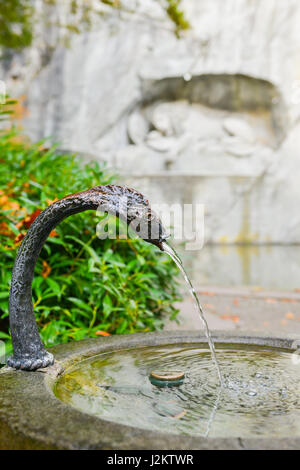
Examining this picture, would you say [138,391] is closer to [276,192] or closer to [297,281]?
[297,281]

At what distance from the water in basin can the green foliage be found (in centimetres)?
1317

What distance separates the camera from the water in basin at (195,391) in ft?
3.70

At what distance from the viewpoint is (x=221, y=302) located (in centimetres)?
534

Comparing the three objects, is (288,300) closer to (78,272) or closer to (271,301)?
(271,301)

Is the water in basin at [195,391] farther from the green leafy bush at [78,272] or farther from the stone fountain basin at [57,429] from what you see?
the green leafy bush at [78,272]

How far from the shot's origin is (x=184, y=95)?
47.2 ft

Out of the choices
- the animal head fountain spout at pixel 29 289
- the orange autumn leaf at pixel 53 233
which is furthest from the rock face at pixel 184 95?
the animal head fountain spout at pixel 29 289

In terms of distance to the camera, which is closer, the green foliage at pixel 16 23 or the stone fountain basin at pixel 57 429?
the stone fountain basin at pixel 57 429

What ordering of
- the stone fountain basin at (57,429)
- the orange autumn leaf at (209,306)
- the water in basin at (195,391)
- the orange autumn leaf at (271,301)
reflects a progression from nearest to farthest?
the stone fountain basin at (57,429), the water in basin at (195,391), the orange autumn leaf at (209,306), the orange autumn leaf at (271,301)

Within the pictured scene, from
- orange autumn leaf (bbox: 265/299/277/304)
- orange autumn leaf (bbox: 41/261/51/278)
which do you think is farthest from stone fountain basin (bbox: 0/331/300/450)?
orange autumn leaf (bbox: 265/299/277/304)

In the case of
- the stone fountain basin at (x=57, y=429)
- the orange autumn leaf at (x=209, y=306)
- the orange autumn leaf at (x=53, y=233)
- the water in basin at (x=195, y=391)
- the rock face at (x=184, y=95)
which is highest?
the rock face at (x=184, y=95)

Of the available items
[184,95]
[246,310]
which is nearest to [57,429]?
[246,310]

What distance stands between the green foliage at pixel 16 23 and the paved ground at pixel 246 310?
10.5m

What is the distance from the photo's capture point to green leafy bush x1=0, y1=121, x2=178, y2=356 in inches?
94.8
